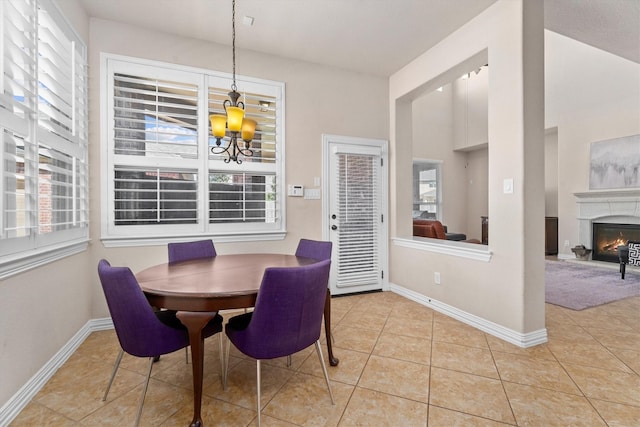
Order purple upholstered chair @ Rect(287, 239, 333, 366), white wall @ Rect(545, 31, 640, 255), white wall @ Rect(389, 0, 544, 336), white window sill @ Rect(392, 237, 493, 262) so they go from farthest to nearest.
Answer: white wall @ Rect(545, 31, 640, 255), white window sill @ Rect(392, 237, 493, 262), purple upholstered chair @ Rect(287, 239, 333, 366), white wall @ Rect(389, 0, 544, 336)

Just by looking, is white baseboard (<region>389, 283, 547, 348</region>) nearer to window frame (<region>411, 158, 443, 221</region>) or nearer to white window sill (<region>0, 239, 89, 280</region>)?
white window sill (<region>0, 239, 89, 280</region>)

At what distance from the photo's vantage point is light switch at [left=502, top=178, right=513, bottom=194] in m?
2.40

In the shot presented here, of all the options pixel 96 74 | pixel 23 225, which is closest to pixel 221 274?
pixel 23 225

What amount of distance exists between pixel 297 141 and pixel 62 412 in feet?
9.59

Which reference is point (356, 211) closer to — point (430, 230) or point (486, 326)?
point (430, 230)

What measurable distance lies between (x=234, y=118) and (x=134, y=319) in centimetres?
134

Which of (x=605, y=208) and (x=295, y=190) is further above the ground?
(x=295, y=190)

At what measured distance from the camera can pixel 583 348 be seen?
229 cm

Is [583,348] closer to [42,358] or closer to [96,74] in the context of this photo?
[42,358]

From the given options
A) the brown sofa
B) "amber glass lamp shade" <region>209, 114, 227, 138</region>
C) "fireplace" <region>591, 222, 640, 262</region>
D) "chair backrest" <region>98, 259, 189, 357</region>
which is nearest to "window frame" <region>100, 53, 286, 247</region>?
"amber glass lamp shade" <region>209, 114, 227, 138</region>

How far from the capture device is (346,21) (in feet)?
9.11

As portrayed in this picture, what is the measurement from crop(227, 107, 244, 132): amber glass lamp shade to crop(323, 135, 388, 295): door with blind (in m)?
1.68

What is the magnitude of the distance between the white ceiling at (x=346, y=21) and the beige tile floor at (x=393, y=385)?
113 inches

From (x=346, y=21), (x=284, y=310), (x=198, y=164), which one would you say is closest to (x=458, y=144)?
(x=346, y=21)
